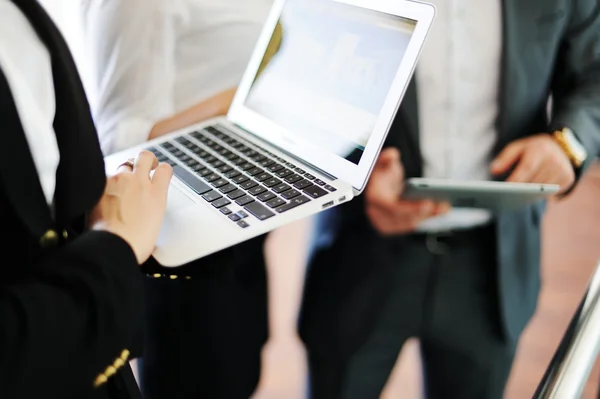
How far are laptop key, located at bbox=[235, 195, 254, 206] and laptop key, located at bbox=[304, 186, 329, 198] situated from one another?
0.19 ft

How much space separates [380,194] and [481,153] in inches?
7.4

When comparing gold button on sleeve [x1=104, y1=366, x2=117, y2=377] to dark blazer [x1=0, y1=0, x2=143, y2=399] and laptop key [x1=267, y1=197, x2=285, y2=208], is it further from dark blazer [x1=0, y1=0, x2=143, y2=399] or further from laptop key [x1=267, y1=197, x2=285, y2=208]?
laptop key [x1=267, y1=197, x2=285, y2=208]

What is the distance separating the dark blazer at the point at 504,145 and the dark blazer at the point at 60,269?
474mm

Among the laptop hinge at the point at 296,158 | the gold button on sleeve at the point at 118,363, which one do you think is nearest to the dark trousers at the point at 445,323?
the laptop hinge at the point at 296,158

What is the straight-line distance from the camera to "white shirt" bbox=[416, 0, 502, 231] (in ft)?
2.59

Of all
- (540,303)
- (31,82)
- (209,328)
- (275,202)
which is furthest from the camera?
(540,303)

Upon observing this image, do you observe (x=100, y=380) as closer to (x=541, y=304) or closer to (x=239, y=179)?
(x=239, y=179)

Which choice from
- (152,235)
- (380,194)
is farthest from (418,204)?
(152,235)

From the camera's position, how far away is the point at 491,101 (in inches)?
32.0

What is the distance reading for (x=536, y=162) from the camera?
75cm

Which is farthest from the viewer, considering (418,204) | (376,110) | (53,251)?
(418,204)

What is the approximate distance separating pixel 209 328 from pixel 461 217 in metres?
0.40

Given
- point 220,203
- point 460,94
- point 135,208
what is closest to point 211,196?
point 220,203

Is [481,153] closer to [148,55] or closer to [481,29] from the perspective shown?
[481,29]
